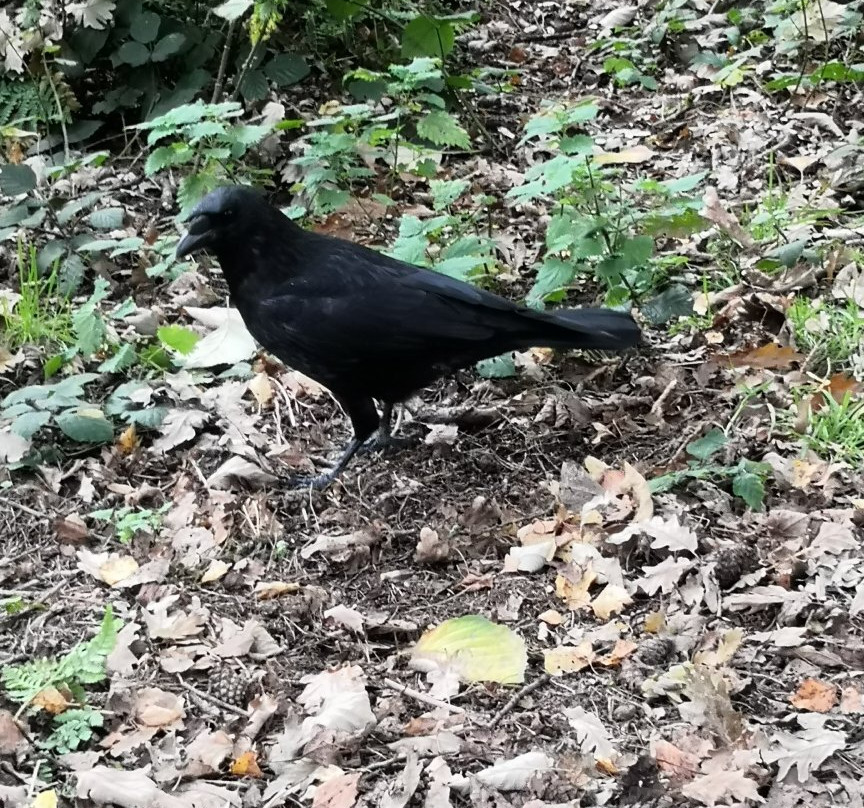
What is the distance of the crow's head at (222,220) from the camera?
11.5 feet

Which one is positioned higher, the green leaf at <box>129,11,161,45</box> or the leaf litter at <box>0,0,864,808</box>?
the green leaf at <box>129,11,161,45</box>

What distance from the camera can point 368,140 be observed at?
15.5ft

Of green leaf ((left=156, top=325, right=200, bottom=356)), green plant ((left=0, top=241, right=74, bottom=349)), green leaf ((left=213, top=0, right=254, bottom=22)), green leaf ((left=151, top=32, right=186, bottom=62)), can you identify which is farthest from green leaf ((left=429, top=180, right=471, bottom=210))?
green leaf ((left=151, top=32, right=186, bottom=62))

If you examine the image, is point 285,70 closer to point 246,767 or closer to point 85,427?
point 85,427

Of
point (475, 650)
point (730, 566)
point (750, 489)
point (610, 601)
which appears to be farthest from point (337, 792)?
point (750, 489)

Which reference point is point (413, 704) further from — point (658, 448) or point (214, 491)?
point (658, 448)

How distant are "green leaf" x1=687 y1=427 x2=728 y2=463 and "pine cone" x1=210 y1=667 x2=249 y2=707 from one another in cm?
170

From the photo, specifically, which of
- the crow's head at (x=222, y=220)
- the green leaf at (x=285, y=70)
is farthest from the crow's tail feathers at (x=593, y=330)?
the green leaf at (x=285, y=70)

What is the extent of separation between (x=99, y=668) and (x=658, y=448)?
2066 mm

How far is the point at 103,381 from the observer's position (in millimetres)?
4141

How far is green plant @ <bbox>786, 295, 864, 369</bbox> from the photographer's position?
12.6 ft

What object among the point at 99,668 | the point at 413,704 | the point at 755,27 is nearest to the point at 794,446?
the point at 413,704

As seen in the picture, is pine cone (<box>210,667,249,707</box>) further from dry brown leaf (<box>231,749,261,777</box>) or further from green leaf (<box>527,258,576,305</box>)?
green leaf (<box>527,258,576,305</box>)

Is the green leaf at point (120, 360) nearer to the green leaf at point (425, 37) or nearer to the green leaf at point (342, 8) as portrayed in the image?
the green leaf at point (425, 37)
